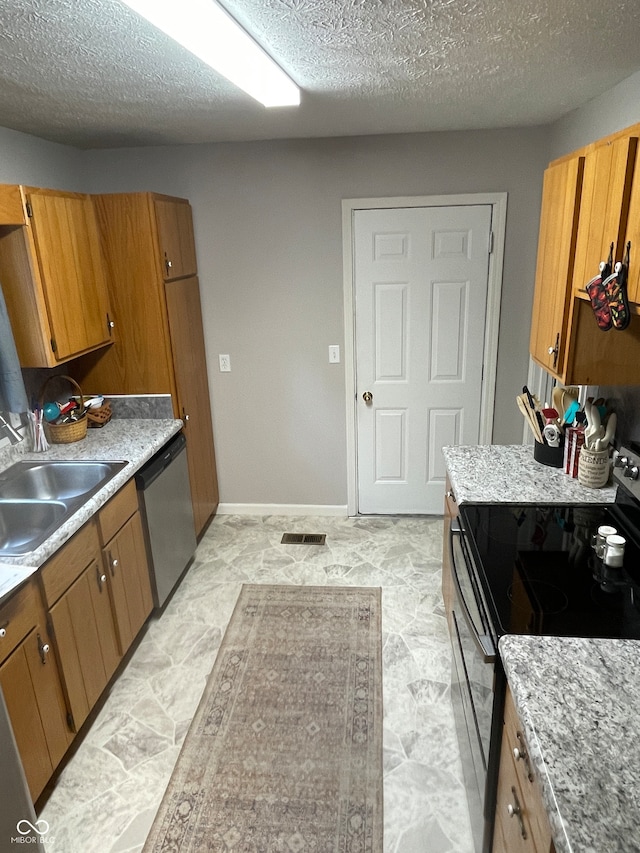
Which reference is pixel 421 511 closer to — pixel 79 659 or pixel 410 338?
pixel 410 338

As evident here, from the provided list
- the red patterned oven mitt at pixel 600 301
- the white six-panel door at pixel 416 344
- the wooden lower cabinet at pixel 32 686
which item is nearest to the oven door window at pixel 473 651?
the red patterned oven mitt at pixel 600 301

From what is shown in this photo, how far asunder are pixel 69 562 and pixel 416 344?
232cm

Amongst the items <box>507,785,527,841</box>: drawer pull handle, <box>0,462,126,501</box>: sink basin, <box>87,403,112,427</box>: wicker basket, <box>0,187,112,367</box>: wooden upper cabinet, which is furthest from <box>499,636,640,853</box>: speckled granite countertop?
<box>87,403,112,427</box>: wicker basket

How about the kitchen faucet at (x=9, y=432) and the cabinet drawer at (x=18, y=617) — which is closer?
the cabinet drawer at (x=18, y=617)

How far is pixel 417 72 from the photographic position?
6.44ft

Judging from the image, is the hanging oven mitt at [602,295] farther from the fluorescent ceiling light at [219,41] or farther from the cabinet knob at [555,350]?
the fluorescent ceiling light at [219,41]

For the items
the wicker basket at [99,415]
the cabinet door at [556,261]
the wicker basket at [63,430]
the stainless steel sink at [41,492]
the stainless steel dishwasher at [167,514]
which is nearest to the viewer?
the cabinet door at [556,261]

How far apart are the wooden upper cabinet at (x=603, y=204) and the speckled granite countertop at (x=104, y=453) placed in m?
1.90

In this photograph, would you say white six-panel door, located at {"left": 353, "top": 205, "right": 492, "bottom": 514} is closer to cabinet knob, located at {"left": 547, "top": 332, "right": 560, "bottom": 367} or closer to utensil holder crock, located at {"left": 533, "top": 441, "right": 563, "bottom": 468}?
utensil holder crock, located at {"left": 533, "top": 441, "right": 563, "bottom": 468}

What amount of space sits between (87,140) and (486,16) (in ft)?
7.83

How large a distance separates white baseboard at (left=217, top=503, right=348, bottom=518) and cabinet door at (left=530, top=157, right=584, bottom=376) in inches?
79.1

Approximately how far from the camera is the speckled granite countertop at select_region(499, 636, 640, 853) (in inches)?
38.3

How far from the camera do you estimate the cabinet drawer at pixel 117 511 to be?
7.70ft

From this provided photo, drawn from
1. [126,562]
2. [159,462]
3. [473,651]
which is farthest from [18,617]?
[473,651]
